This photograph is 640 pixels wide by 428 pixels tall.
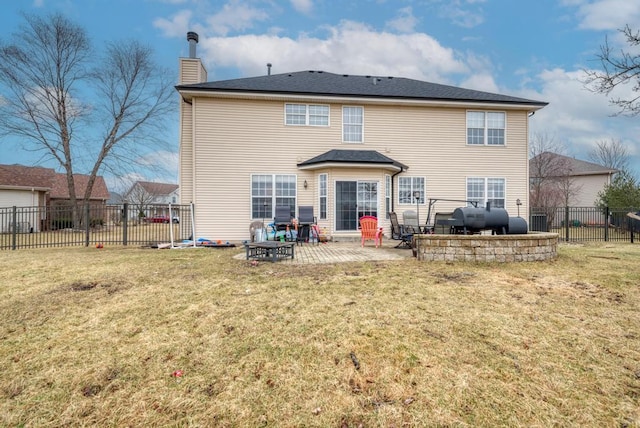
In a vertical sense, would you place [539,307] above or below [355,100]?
below

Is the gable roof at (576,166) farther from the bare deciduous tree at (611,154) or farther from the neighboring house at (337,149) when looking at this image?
the neighboring house at (337,149)

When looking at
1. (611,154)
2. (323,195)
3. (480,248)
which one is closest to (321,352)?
(480,248)

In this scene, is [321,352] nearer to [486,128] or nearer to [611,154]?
[486,128]

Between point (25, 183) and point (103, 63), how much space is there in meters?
10.2

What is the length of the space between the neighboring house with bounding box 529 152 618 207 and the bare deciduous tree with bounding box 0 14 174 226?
31.4 m

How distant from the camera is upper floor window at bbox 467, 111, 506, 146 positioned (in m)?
13.0

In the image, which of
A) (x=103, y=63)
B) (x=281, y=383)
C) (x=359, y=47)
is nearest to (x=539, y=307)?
(x=281, y=383)

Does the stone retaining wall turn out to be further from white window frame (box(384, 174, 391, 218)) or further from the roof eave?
the roof eave

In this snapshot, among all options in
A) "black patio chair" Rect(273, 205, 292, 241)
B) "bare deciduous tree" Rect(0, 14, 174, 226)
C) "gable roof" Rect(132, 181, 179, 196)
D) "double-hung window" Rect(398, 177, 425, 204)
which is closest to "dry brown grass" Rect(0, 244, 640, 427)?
"black patio chair" Rect(273, 205, 292, 241)

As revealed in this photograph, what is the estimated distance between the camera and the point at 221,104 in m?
11.8

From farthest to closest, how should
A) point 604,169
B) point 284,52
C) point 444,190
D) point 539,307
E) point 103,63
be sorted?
point 604,169 < point 103,63 < point 284,52 < point 444,190 < point 539,307

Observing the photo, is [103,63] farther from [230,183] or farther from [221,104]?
[230,183]

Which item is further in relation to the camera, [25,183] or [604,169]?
[604,169]

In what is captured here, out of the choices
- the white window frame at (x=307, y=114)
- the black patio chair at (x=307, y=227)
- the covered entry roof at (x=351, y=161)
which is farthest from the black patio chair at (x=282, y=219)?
the white window frame at (x=307, y=114)
